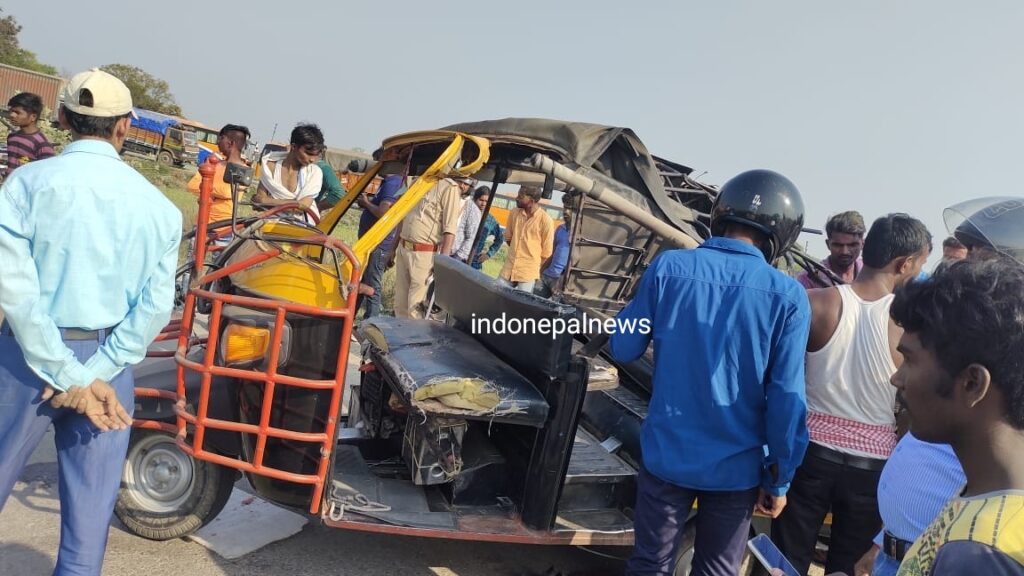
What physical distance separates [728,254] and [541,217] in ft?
17.0

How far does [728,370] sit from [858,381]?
0.69 m

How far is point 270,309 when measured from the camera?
8.62 ft

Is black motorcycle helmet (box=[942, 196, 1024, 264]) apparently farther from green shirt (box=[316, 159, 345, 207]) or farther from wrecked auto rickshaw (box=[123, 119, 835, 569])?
green shirt (box=[316, 159, 345, 207])

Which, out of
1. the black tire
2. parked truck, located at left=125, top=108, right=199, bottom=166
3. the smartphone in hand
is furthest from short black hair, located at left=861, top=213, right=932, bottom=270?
parked truck, located at left=125, top=108, right=199, bottom=166

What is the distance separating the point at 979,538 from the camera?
91 cm

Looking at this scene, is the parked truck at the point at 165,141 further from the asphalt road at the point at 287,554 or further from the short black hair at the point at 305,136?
the asphalt road at the point at 287,554

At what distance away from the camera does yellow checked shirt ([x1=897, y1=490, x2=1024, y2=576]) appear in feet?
2.89

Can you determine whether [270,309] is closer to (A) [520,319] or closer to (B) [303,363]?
Result: (B) [303,363]

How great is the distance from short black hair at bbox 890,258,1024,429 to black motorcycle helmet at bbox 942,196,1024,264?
1.26m

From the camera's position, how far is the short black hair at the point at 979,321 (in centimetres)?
103

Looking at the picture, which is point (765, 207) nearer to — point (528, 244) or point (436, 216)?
point (436, 216)

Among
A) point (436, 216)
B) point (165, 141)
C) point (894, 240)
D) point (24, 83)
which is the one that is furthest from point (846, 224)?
point (24, 83)

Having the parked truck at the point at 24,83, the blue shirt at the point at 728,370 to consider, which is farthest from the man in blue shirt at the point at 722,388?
the parked truck at the point at 24,83

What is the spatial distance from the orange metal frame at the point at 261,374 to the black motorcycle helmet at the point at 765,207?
1495mm
